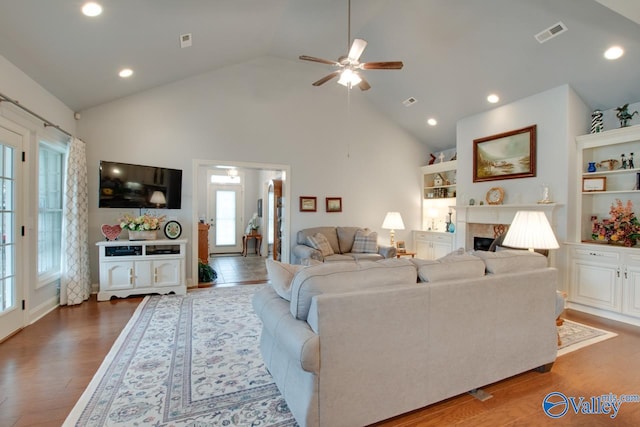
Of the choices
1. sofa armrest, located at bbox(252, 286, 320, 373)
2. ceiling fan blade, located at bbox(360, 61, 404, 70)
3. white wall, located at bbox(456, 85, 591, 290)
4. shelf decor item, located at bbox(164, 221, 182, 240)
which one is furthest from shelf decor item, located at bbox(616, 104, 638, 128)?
shelf decor item, located at bbox(164, 221, 182, 240)

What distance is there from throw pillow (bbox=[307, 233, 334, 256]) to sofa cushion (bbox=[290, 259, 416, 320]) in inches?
139

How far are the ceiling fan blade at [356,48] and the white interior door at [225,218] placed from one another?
6.57 metres

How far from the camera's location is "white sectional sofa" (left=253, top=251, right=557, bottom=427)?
1652 mm

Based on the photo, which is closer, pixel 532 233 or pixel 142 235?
pixel 532 233

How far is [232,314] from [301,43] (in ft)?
14.7

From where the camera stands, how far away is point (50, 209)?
4066 millimetres

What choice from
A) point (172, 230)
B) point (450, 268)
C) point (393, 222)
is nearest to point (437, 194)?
point (393, 222)

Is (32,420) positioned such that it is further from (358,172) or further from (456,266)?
(358,172)

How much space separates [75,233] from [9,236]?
1027 mm

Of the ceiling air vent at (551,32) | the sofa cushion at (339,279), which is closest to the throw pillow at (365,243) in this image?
the ceiling air vent at (551,32)

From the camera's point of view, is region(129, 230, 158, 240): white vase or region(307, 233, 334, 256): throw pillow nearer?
region(129, 230, 158, 240): white vase

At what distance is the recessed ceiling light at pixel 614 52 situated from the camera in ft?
11.7

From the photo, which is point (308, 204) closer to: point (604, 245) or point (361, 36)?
point (361, 36)

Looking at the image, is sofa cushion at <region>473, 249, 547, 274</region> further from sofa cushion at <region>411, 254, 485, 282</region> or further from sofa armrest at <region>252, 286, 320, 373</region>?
sofa armrest at <region>252, 286, 320, 373</region>
